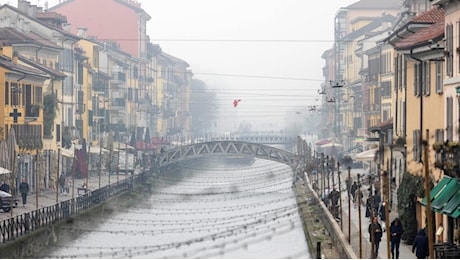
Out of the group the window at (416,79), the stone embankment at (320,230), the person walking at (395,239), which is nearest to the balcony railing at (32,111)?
the stone embankment at (320,230)

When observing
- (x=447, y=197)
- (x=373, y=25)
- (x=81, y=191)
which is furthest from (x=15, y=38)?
(x=373, y=25)

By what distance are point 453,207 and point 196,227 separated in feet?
90.4

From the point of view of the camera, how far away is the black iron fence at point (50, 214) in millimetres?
35487

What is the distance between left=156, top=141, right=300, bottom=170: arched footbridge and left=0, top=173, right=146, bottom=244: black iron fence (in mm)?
25096

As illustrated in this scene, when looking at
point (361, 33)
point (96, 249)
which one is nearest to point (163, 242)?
point (96, 249)

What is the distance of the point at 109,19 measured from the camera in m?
122

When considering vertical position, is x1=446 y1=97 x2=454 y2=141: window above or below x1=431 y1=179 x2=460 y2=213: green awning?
above

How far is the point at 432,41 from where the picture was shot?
33.0m

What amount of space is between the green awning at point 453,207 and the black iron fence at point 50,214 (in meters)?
12.0

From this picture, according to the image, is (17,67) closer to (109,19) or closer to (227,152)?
(227,152)

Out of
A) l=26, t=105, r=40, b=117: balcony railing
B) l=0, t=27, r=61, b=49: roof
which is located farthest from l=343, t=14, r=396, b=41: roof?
l=26, t=105, r=40, b=117: balcony railing

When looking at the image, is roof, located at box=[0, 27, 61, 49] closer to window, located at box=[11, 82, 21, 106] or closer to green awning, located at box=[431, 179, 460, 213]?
window, located at box=[11, 82, 21, 106]

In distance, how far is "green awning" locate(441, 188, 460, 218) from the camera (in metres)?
27.3

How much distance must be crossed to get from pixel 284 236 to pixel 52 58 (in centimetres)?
2684
